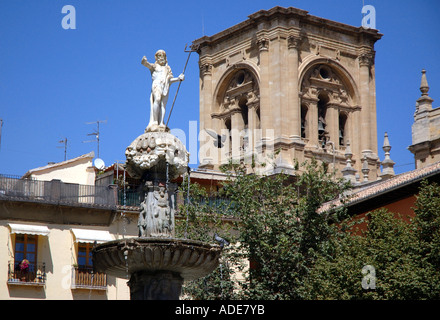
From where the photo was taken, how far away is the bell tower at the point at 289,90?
208 ft

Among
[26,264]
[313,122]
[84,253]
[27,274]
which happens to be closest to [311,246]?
[84,253]

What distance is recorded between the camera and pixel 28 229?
36.8 m

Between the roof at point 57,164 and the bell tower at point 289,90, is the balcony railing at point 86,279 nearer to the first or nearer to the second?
the roof at point 57,164

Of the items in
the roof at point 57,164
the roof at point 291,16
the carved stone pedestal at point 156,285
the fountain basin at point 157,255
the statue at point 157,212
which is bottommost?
the carved stone pedestal at point 156,285

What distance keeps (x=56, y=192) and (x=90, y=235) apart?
2.05 m

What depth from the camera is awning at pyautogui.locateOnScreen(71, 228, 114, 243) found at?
3734 centimetres

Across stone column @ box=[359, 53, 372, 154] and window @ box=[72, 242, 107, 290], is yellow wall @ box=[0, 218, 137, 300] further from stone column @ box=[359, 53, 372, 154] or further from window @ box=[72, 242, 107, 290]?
stone column @ box=[359, 53, 372, 154]

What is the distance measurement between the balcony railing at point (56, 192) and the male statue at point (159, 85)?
15.5 meters

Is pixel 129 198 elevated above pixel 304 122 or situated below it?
below

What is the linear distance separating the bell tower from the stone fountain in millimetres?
39295

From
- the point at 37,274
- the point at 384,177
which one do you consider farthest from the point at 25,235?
the point at 384,177

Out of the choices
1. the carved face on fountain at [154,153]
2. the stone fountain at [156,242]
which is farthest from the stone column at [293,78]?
the carved face on fountain at [154,153]

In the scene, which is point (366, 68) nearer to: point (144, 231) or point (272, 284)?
point (272, 284)

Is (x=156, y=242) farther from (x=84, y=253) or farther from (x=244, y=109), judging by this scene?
(x=244, y=109)
